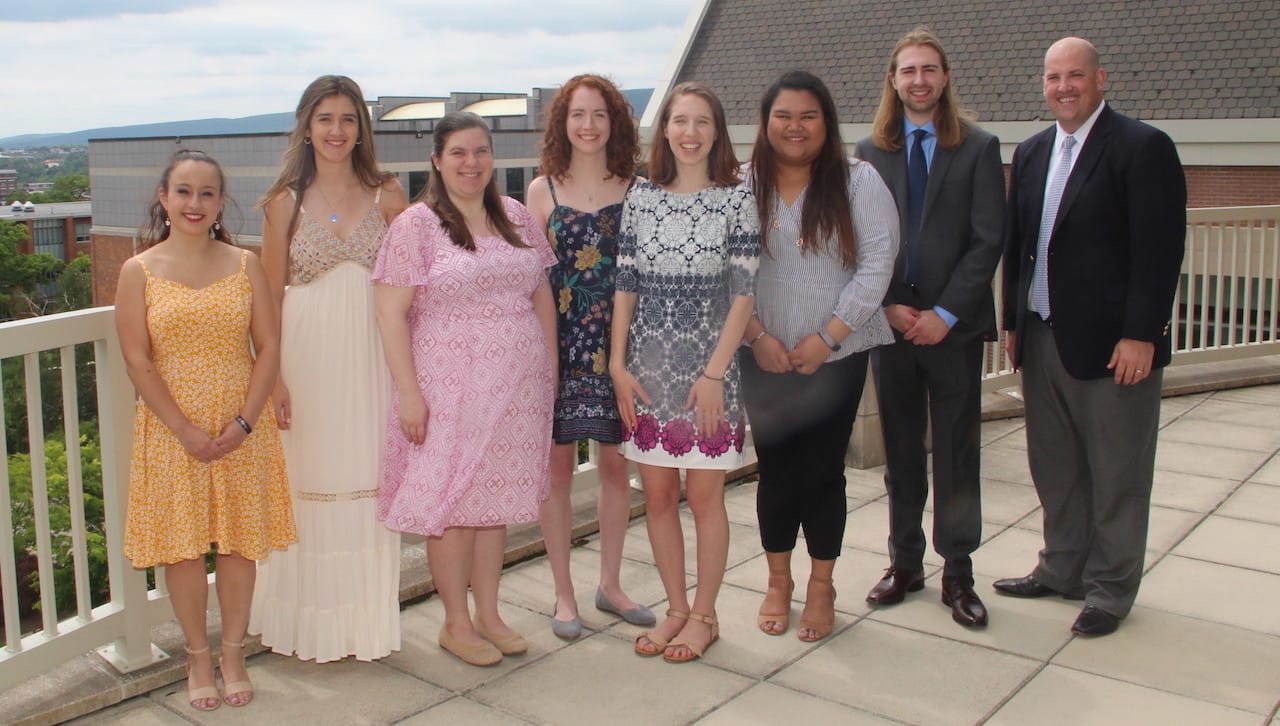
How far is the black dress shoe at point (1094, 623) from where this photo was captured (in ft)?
11.7

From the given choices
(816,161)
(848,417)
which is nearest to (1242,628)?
(848,417)

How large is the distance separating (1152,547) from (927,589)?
1.11 metres

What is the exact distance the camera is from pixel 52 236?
8662 centimetres

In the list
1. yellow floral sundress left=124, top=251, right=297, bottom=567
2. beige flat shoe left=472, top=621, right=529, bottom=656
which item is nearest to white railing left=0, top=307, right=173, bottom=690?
yellow floral sundress left=124, top=251, right=297, bottom=567

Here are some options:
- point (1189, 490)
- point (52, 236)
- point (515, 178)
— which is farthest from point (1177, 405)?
point (52, 236)

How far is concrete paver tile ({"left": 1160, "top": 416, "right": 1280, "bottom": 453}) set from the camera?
5949mm

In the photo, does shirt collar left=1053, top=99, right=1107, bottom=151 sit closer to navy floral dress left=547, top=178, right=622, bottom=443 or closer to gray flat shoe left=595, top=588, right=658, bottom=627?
navy floral dress left=547, top=178, right=622, bottom=443

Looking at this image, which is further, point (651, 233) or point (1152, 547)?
point (1152, 547)

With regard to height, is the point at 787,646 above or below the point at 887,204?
below

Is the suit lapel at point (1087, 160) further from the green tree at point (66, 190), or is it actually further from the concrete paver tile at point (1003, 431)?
the green tree at point (66, 190)

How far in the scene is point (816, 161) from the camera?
11.1ft

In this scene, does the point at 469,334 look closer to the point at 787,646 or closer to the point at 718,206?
the point at 718,206

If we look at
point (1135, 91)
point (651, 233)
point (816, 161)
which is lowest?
point (651, 233)

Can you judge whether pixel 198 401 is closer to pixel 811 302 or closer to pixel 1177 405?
pixel 811 302
